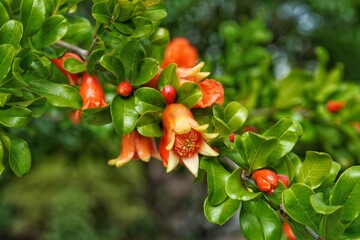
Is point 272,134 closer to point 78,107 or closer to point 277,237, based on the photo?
point 277,237

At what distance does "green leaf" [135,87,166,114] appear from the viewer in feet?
2.22

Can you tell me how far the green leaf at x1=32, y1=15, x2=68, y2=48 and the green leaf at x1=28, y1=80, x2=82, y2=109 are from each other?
55 mm

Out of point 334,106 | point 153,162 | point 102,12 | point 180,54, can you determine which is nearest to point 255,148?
point 102,12

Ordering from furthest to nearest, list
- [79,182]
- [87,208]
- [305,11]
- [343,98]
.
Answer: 1. [79,182]
2. [87,208]
3. [305,11]
4. [343,98]

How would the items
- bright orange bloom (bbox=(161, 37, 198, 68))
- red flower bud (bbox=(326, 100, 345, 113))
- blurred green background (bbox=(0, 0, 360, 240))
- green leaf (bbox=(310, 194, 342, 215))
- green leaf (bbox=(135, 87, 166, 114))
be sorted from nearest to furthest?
1. green leaf (bbox=(310, 194, 342, 215))
2. green leaf (bbox=(135, 87, 166, 114))
3. bright orange bloom (bbox=(161, 37, 198, 68))
4. red flower bud (bbox=(326, 100, 345, 113))
5. blurred green background (bbox=(0, 0, 360, 240))

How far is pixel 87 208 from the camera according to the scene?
429 centimetres

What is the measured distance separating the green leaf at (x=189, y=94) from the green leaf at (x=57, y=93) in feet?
0.50

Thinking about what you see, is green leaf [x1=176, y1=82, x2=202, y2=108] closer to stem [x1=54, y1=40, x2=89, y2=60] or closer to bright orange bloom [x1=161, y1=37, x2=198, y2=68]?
stem [x1=54, y1=40, x2=89, y2=60]

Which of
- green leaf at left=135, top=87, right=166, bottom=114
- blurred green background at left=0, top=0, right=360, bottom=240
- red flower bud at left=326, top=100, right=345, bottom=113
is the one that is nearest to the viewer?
green leaf at left=135, top=87, right=166, bottom=114

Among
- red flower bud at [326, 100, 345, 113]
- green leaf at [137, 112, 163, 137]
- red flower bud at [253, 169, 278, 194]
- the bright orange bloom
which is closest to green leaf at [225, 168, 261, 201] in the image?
red flower bud at [253, 169, 278, 194]

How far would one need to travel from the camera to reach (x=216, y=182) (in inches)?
26.0

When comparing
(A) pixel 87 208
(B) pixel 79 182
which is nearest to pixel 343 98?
(A) pixel 87 208

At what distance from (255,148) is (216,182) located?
0.07 meters

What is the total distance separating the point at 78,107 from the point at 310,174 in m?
0.34
